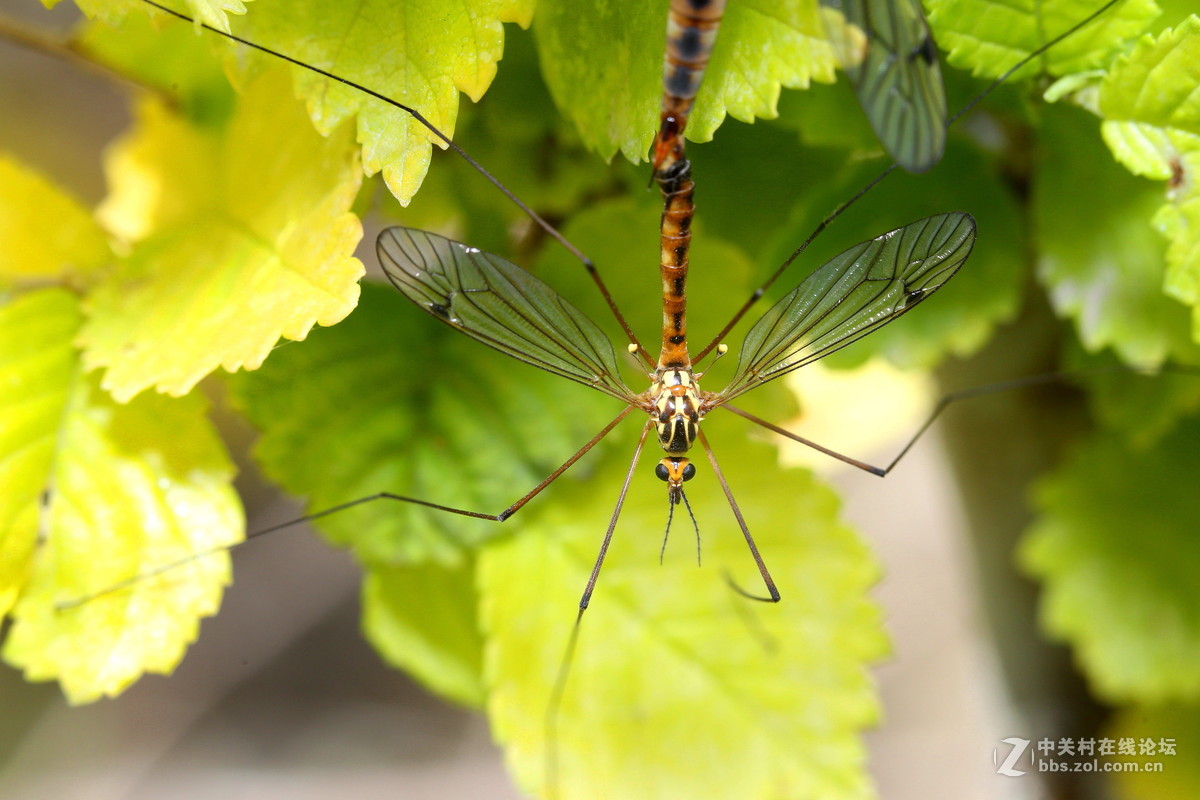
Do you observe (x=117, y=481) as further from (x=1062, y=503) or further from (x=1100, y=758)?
(x=1100, y=758)

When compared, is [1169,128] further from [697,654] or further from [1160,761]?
[1160,761]

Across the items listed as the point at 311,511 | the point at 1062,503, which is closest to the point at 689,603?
the point at 311,511

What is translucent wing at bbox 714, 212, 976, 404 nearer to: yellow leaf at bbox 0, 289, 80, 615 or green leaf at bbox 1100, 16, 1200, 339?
green leaf at bbox 1100, 16, 1200, 339

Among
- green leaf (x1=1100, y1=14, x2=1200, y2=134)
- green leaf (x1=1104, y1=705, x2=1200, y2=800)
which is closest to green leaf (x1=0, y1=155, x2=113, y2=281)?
green leaf (x1=1100, y1=14, x2=1200, y2=134)

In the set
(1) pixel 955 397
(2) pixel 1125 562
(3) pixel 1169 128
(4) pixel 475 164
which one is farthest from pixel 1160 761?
(4) pixel 475 164

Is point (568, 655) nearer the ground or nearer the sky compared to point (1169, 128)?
nearer the ground
